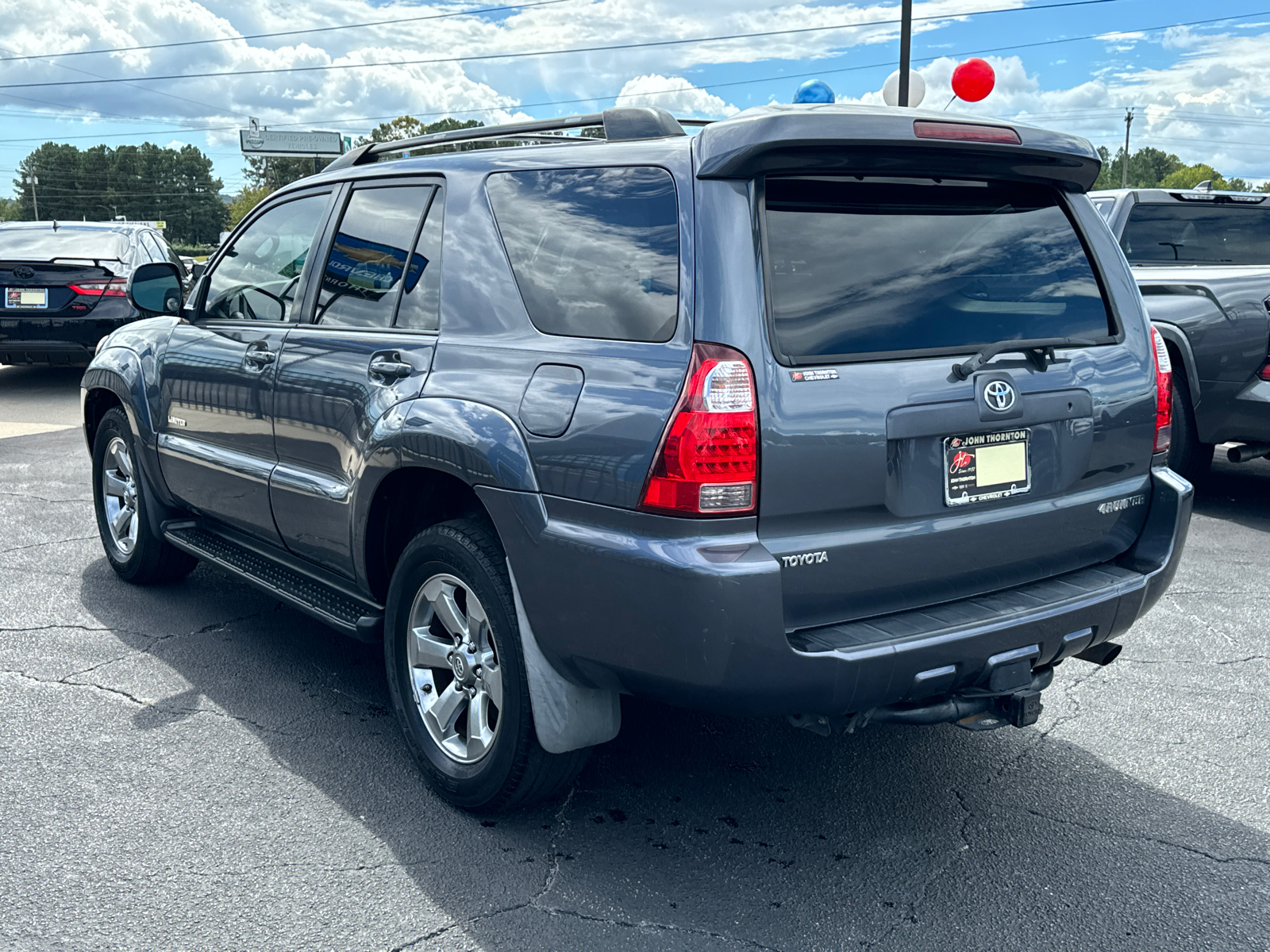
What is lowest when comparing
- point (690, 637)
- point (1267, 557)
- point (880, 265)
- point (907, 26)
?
point (1267, 557)

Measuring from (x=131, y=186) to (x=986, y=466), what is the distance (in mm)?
176022

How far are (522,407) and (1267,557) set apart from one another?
477cm

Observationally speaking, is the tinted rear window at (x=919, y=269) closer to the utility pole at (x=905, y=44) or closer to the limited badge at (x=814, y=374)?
the limited badge at (x=814, y=374)

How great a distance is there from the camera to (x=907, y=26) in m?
15.5

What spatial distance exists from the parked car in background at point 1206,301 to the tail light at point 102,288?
919 cm

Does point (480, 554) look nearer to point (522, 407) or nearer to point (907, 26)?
point (522, 407)

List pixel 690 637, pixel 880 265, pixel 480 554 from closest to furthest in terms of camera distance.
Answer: pixel 690 637
pixel 880 265
pixel 480 554

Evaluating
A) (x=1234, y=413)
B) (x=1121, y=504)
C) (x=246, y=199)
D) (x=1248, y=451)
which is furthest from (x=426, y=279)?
(x=246, y=199)

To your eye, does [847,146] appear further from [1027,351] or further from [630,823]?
[630,823]

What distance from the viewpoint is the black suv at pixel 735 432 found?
8.82 ft

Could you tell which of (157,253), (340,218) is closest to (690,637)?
(340,218)

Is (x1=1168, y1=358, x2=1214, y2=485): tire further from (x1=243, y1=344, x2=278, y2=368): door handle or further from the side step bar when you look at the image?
(x1=243, y1=344, x2=278, y2=368): door handle

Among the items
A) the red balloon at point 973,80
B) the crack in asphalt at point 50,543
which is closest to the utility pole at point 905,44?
the red balloon at point 973,80

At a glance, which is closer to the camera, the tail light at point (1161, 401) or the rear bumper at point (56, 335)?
the tail light at point (1161, 401)
